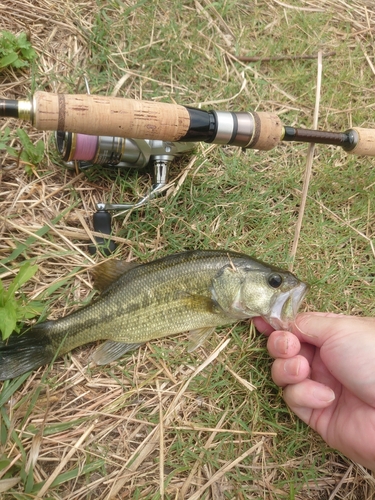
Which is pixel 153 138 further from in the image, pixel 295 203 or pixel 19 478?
pixel 19 478

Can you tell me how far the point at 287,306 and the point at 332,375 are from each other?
2.00 ft

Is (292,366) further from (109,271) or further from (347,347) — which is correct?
(109,271)

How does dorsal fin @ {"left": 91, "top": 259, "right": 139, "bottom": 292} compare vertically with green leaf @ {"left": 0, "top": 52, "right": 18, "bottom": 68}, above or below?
below

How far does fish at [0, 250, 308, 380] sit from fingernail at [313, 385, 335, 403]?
1.43 feet

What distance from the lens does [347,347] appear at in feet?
8.38

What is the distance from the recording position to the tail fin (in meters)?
2.61

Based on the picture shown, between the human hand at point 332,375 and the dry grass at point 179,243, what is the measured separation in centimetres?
23

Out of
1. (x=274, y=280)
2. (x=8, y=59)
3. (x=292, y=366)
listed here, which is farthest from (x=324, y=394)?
(x=8, y=59)

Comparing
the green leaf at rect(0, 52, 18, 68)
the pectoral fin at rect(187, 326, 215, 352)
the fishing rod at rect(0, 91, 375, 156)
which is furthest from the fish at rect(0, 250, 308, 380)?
the green leaf at rect(0, 52, 18, 68)

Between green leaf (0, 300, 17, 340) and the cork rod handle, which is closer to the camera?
the cork rod handle

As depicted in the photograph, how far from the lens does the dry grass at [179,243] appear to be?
274cm

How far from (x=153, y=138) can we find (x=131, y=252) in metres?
0.94

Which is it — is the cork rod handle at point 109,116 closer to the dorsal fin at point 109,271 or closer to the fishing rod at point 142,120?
the fishing rod at point 142,120

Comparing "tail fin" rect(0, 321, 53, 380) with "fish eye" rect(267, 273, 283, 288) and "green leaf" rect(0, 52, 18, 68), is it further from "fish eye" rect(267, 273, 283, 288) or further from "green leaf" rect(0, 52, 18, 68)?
"green leaf" rect(0, 52, 18, 68)
